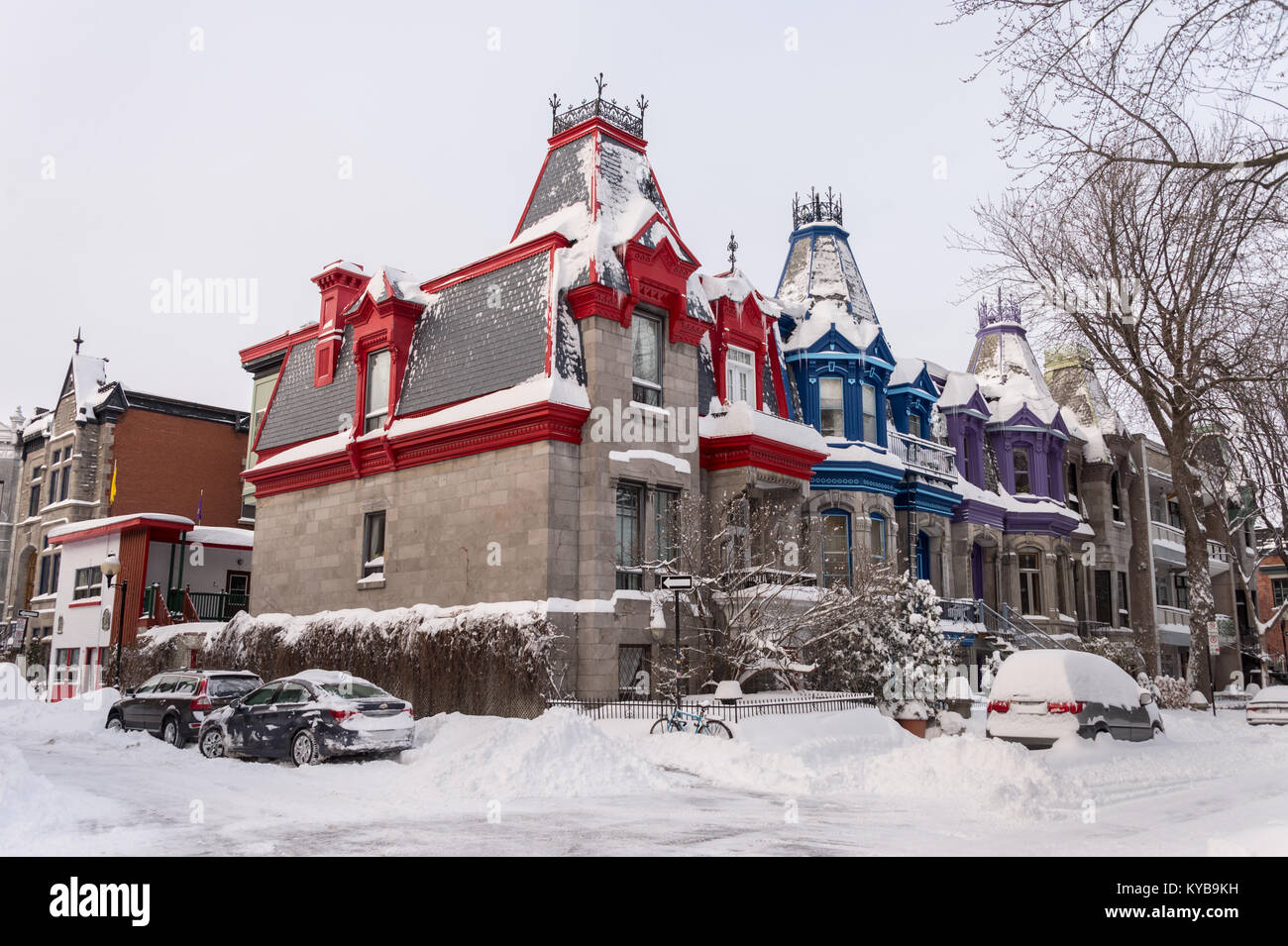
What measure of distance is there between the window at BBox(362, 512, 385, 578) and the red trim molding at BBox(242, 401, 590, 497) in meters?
1.14

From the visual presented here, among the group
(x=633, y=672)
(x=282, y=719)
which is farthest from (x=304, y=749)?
(x=633, y=672)

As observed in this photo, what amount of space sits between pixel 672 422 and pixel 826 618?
5.50 m

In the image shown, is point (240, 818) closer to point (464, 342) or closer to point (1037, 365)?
point (464, 342)

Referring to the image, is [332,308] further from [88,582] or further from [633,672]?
[88,582]

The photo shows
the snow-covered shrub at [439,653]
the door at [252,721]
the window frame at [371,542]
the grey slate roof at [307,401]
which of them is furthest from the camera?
the grey slate roof at [307,401]

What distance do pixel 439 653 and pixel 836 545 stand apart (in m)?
11.7

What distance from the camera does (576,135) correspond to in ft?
83.8

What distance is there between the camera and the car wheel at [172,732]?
64.0 ft

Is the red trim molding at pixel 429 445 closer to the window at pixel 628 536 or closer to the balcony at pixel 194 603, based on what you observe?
the window at pixel 628 536

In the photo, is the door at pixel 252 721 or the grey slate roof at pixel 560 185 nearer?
the door at pixel 252 721

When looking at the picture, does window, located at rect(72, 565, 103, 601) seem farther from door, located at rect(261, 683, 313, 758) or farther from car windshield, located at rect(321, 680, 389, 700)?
car windshield, located at rect(321, 680, 389, 700)

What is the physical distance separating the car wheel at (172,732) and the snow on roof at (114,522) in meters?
15.1

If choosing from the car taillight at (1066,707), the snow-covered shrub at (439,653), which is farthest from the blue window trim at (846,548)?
the car taillight at (1066,707)

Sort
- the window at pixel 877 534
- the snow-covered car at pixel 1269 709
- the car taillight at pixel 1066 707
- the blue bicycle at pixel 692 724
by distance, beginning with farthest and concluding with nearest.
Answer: the window at pixel 877 534
the snow-covered car at pixel 1269 709
the car taillight at pixel 1066 707
the blue bicycle at pixel 692 724
